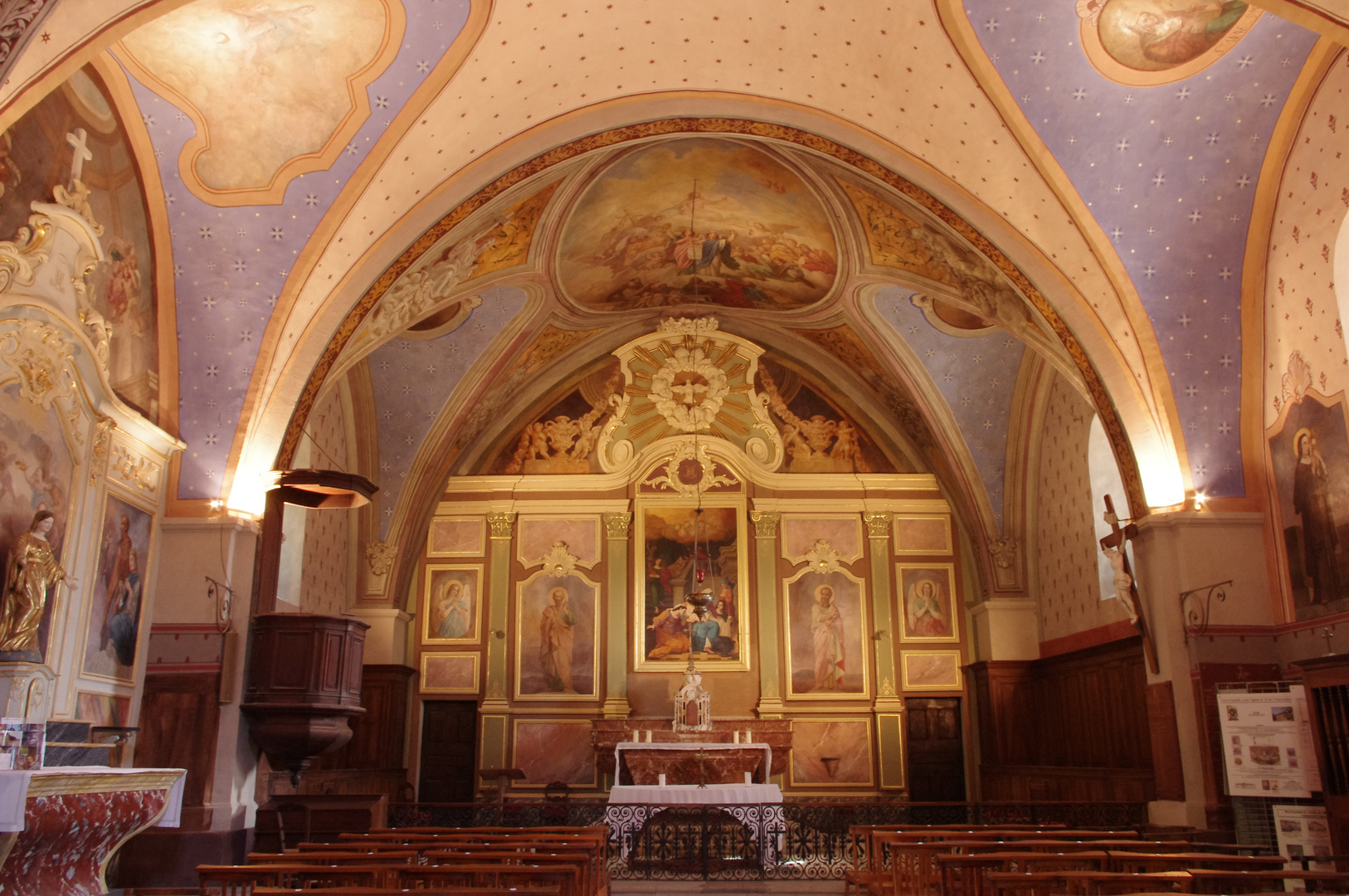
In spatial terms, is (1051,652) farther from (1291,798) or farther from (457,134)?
(457,134)

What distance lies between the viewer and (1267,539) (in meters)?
11.1

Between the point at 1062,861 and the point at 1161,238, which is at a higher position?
the point at 1161,238

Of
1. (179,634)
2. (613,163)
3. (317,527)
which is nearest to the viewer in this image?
(179,634)

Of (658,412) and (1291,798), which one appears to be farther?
(658,412)

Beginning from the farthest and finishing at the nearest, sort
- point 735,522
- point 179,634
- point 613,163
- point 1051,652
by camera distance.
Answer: point 735,522
point 1051,652
point 613,163
point 179,634

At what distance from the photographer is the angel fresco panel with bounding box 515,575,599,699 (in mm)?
17312

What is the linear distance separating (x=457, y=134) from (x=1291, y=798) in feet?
32.8

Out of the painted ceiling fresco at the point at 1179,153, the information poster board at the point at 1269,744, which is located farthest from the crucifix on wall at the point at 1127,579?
the information poster board at the point at 1269,744

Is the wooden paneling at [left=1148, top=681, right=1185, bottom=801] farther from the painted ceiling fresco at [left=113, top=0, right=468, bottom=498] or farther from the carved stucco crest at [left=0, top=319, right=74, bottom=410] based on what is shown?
the carved stucco crest at [left=0, top=319, right=74, bottom=410]

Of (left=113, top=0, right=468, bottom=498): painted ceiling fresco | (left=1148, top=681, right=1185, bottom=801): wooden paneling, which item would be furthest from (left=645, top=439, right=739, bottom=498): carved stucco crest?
(left=1148, top=681, right=1185, bottom=801): wooden paneling

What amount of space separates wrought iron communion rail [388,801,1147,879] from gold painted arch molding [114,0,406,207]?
7.07 metres

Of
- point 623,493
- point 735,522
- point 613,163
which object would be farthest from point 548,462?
point 613,163

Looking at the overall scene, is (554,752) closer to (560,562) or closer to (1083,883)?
(560,562)

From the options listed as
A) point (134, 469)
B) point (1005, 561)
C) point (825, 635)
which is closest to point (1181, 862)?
point (134, 469)
